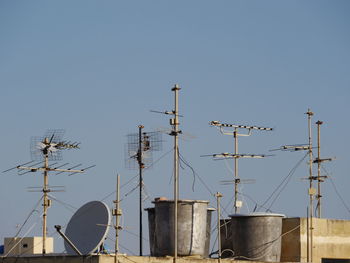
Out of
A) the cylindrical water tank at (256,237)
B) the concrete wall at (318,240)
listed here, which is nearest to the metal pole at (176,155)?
the cylindrical water tank at (256,237)

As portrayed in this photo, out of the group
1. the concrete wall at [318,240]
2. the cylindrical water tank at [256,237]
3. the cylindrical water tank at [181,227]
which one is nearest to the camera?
the cylindrical water tank at [181,227]

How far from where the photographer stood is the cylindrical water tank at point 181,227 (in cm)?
4709

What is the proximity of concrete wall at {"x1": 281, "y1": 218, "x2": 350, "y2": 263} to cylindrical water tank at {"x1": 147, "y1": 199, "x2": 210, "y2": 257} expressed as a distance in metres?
6.90

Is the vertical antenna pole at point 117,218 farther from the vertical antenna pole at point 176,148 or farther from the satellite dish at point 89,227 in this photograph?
the vertical antenna pole at point 176,148

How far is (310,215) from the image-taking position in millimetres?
52469

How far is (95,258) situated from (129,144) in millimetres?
21039

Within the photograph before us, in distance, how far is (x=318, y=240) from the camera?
53.4 metres

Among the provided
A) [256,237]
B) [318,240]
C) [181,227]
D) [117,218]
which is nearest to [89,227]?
[117,218]

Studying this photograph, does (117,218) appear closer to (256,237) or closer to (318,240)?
(256,237)

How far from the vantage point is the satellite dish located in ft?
142

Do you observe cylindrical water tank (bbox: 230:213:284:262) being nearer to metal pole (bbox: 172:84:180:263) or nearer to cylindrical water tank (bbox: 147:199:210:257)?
cylindrical water tank (bbox: 147:199:210:257)

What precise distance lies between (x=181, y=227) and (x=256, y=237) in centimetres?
519

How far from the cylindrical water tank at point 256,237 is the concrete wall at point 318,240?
214 centimetres

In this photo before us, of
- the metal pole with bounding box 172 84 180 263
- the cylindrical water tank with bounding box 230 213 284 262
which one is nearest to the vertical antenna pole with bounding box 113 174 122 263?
A: the metal pole with bounding box 172 84 180 263
